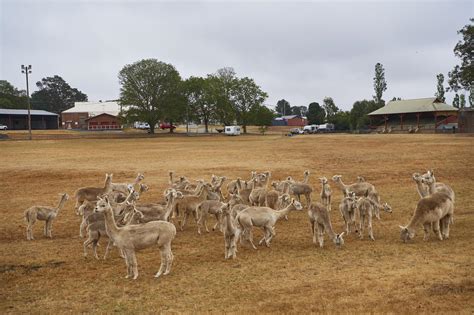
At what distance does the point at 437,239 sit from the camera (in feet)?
45.9

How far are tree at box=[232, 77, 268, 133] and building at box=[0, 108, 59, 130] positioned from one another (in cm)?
5230

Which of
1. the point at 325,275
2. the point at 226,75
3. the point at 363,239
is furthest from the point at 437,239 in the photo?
the point at 226,75

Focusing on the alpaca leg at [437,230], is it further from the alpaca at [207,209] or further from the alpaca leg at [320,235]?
the alpaca at [207,209]

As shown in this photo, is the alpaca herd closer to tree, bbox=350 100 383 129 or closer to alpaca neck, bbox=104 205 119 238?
alpaca neck, bbox=104 205 119 238

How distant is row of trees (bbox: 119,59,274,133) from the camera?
333 ft

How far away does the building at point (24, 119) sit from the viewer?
366ft

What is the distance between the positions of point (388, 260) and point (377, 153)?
107 ft

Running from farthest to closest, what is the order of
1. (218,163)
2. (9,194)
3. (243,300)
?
(218,163), (9,194), (243,300)

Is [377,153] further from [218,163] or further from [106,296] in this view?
[106,296]

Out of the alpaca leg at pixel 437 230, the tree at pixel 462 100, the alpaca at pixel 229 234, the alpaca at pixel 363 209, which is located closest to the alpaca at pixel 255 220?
the alpaca at pixel 229 234

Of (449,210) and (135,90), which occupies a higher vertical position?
(135,90)

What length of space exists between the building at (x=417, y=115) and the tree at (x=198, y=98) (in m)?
42.3

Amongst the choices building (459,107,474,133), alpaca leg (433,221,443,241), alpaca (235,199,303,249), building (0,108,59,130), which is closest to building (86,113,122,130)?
building (0,108,59,130)

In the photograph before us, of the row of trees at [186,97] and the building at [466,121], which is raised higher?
the row of trees at [186,97]
